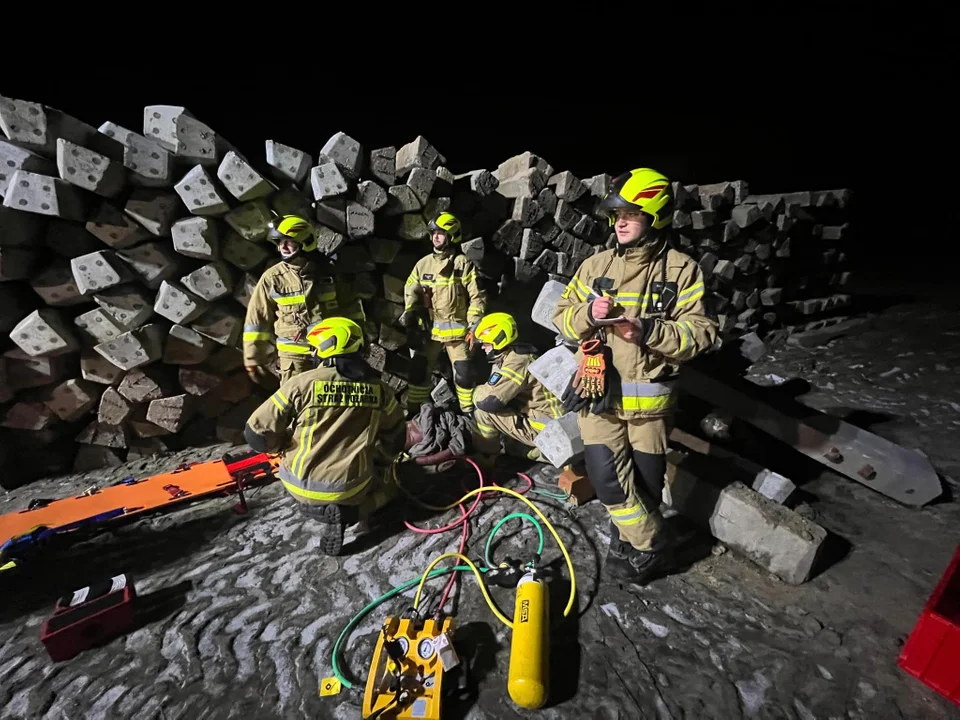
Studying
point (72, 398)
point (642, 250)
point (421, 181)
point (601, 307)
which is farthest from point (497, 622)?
point (72, 398)

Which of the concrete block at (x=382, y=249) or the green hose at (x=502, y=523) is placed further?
the concrete block at (x=382, y=249)

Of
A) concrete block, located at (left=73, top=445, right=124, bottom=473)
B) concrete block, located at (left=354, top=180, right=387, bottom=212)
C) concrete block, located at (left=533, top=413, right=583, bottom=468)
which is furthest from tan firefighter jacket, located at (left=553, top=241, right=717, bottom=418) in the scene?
concrete block, located at (left=73, top=445, right=124, bottom=473)

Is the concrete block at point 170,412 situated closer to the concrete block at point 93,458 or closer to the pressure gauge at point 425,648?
the concrete block at point 93,458

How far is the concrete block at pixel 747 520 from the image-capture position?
2.42 meters

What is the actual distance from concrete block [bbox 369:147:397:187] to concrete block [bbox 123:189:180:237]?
146cm

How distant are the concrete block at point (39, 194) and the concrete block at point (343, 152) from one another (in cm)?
166

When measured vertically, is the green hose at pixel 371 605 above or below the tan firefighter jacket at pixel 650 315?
below

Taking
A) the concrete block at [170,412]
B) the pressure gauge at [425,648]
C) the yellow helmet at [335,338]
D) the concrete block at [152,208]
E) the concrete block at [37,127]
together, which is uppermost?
the concrete block at [37,127]

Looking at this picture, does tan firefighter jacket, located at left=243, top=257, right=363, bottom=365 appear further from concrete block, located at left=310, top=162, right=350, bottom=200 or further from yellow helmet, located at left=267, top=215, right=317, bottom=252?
concrete block, located at left=310, top=162, right=350, bottom=200

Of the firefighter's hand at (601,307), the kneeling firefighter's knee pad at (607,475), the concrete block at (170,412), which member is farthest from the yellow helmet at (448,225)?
the concrete block at (170,412)

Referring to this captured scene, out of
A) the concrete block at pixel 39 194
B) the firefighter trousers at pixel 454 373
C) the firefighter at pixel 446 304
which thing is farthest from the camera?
the firefighter trousers at pixel 454 373

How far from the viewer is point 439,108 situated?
8641 mm

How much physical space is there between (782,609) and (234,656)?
276 centimetres

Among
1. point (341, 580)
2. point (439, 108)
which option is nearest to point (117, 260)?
point (341, 580)
